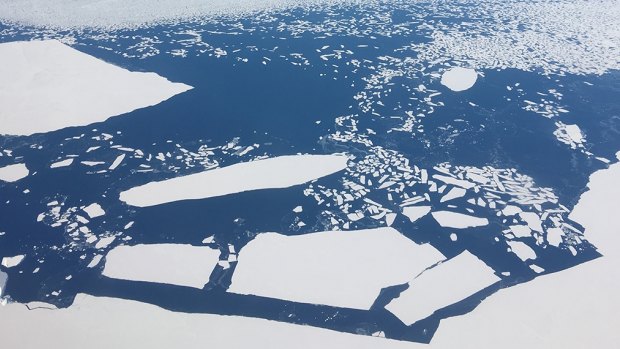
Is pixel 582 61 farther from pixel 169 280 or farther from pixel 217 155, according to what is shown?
pixel 169 280

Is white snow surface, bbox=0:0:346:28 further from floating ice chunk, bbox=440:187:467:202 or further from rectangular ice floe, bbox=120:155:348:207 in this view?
floating ice chunk, bbox=440:187:467:202

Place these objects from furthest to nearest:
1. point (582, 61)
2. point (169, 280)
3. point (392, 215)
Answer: point (582, 61) < point (392, 215) < point (169, 280)

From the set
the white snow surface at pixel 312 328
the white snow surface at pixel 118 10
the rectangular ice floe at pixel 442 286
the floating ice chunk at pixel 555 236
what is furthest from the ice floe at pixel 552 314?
the white snow surface at pixel 118 10

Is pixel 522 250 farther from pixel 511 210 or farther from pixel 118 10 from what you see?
pixel 118 10

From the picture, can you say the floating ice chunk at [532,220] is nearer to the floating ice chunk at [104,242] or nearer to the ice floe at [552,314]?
the ice floe at [552,314]

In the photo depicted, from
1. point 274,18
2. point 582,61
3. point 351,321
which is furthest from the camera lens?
point 274,18

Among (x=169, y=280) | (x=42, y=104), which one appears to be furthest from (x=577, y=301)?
(x=42, y=104)
